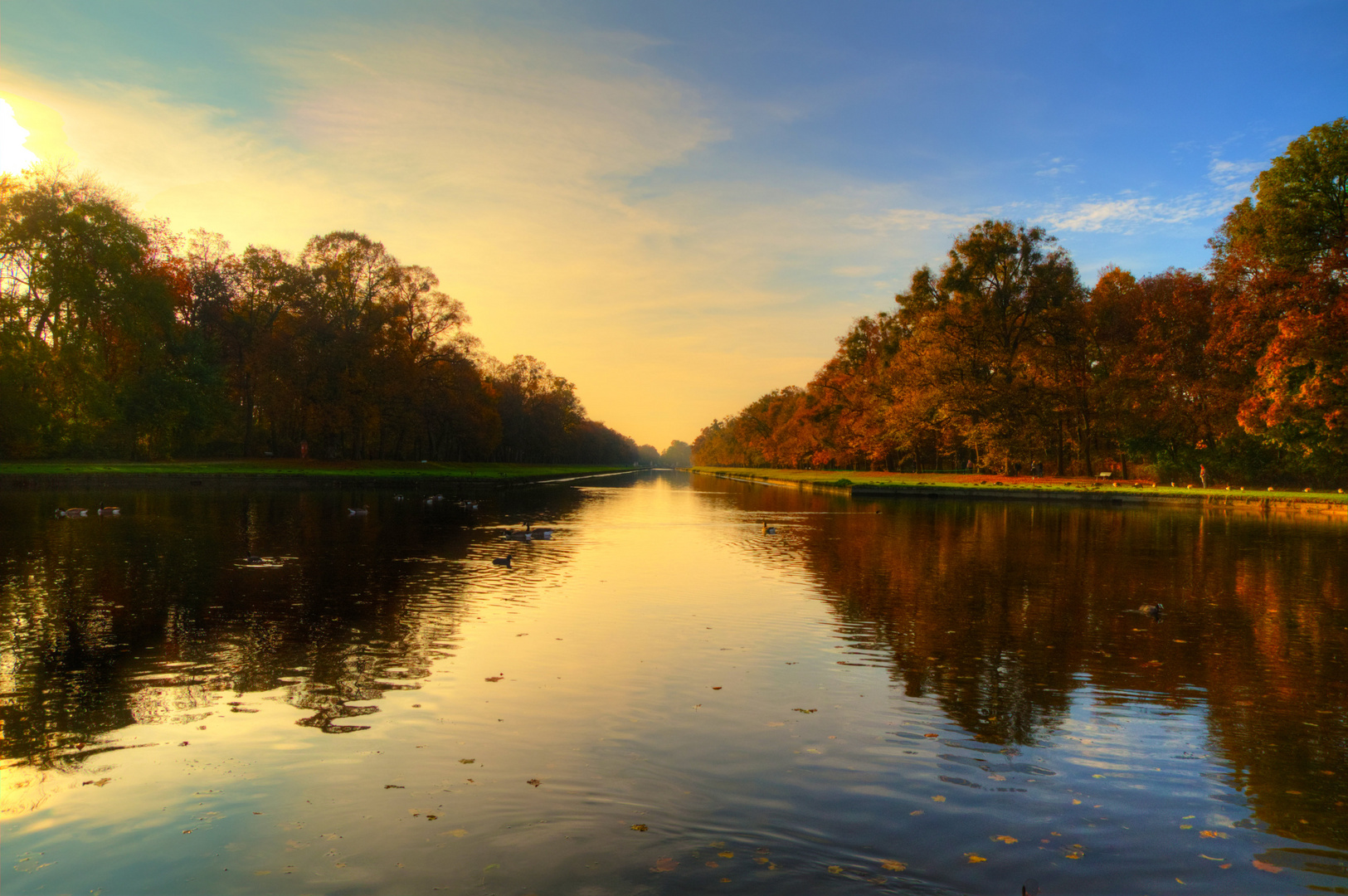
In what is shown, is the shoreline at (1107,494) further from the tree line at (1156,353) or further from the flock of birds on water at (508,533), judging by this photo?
the flock of birds on water at (508,533)

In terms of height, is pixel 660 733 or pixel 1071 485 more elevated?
pixel 1071 485

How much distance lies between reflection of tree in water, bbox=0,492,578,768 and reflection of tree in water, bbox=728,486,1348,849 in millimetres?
6581

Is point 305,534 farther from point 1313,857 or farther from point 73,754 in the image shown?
point 1313,857

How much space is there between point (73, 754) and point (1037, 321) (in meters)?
72.2

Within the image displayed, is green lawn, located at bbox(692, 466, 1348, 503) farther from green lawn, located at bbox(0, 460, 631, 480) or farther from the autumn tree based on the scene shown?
green lawn, located at bbox(0, 460, 631, 480)

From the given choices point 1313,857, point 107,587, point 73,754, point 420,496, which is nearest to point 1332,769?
point 1313,857

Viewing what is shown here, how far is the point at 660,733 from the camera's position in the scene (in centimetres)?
745

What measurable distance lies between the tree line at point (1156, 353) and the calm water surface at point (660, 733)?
118 ft

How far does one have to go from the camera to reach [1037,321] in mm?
68062

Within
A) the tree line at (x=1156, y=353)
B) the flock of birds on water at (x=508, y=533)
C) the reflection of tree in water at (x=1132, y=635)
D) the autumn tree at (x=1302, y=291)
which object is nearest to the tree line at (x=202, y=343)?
the flock of birds on water at (x=508, y=533)

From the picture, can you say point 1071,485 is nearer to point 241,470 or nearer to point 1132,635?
point 1132,635

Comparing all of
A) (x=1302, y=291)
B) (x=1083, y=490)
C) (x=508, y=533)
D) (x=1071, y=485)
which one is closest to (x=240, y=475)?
(x=508, y=533)

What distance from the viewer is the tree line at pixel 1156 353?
43.8 metres

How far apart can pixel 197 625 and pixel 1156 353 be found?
69777 mm
